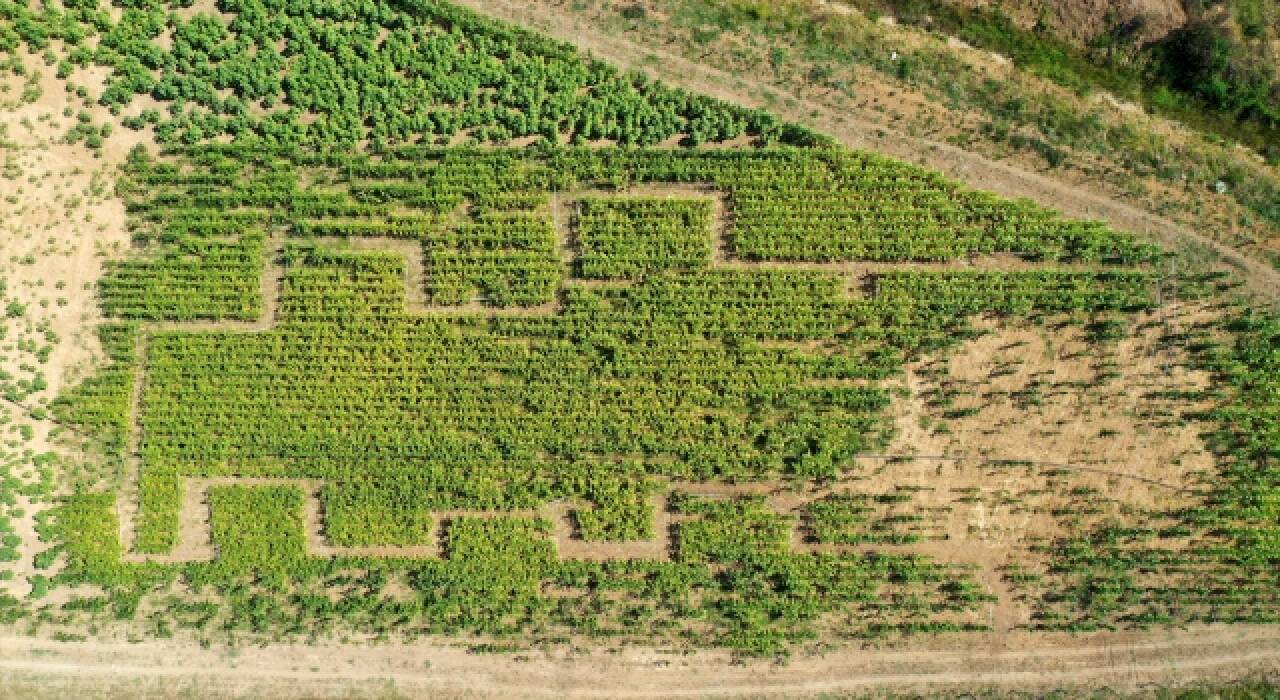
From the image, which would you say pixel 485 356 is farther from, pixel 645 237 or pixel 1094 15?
pixel 1094 15

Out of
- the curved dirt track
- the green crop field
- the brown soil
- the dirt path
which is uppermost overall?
the brown soil

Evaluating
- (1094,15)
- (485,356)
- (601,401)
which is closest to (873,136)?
(1094,15)

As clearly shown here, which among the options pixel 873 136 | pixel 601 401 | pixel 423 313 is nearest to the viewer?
pixel 601 401

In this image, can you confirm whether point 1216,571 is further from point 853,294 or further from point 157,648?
point 157,648

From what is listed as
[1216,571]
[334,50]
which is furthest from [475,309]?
[1216,571]

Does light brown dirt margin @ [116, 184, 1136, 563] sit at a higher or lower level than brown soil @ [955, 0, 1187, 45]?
lower

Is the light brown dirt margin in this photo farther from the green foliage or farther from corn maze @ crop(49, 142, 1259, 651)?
the green foliage

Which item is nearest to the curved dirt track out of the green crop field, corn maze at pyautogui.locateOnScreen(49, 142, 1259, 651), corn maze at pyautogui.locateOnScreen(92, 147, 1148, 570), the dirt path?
the green crop field
